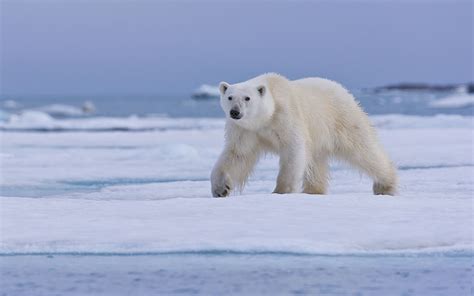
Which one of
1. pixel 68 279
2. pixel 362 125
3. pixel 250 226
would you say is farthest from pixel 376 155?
pixel 68 279

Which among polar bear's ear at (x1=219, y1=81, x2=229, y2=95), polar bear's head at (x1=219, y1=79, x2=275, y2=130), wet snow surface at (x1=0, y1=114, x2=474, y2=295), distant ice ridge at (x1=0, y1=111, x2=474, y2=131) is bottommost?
wet snow surface at (x1=0, y1=114, x2=474, y2=295)

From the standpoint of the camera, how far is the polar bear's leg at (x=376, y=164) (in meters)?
6.78

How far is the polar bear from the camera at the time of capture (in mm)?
6094

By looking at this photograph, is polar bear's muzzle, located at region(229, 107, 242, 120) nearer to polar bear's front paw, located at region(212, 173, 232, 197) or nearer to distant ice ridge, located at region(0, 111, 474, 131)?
polar bear's front paw, located at region(212, 173, 232, 197)

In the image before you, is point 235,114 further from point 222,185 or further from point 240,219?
point 240,219

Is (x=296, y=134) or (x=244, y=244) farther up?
(x=296, y=134)

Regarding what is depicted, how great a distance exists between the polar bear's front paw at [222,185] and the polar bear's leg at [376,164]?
3.46 feet

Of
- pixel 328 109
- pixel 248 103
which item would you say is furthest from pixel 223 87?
pixel 328 109

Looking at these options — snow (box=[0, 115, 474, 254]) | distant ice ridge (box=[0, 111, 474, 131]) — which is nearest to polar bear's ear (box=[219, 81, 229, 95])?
snow (box=[0, 115, 474, 254])

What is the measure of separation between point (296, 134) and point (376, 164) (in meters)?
0.98

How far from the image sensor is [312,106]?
6512 mm

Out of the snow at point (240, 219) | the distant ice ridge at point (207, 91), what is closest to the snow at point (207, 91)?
the distant ice ridge at point (207, 91)

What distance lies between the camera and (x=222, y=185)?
6.28 metres

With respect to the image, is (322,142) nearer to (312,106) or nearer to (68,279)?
(312,106)
